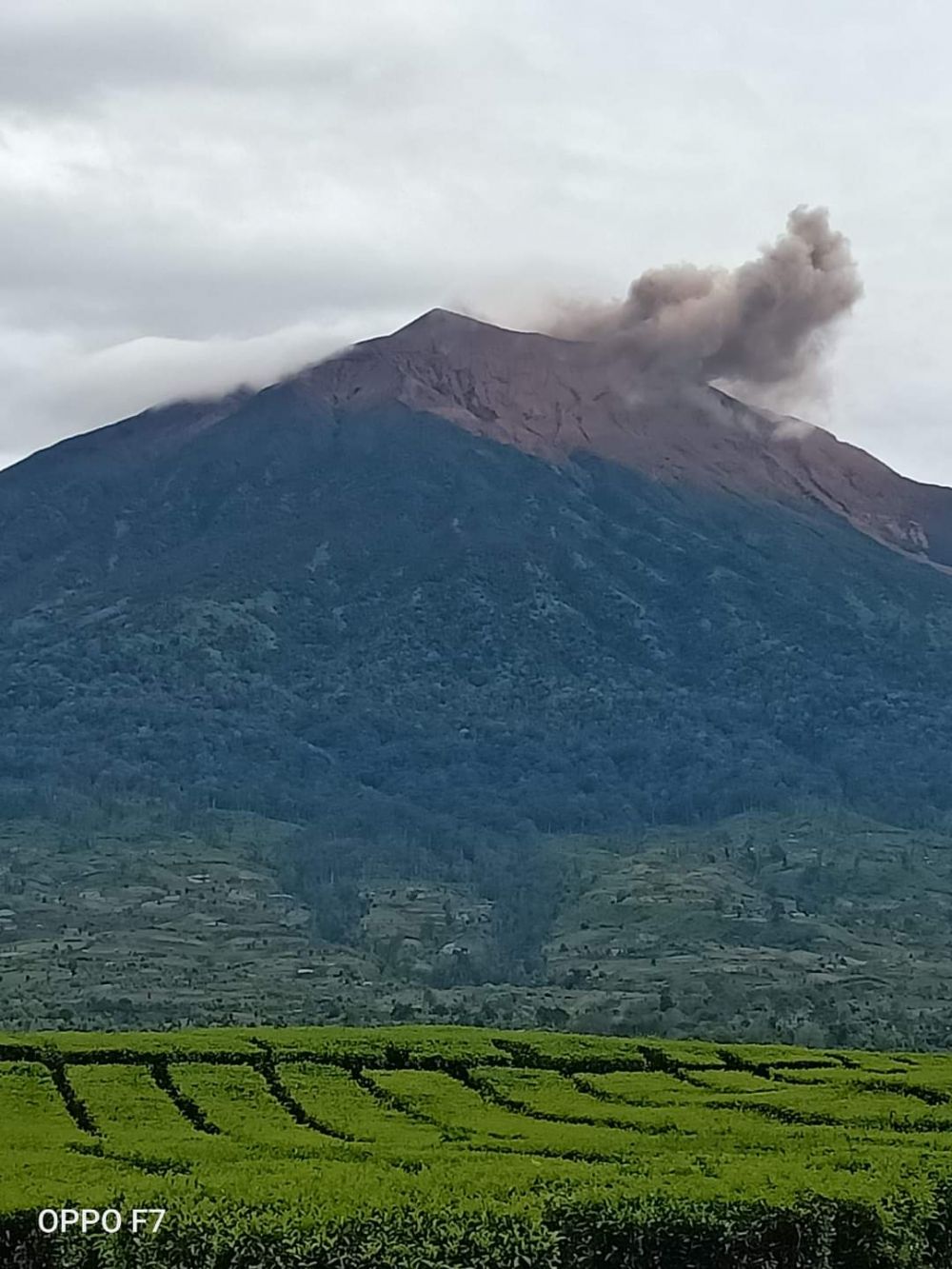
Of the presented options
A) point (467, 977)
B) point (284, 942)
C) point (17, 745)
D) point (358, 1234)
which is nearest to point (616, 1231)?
point (358, 1234)

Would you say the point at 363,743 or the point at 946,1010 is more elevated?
the point at 363,743

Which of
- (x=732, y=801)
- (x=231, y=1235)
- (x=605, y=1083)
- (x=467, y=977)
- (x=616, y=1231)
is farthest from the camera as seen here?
(x=732, y=801)


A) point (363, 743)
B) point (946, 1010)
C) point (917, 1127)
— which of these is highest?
point (363, 743)

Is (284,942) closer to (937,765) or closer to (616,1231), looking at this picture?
(937,765)

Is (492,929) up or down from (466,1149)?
down

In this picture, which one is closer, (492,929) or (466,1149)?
(466,1149)
